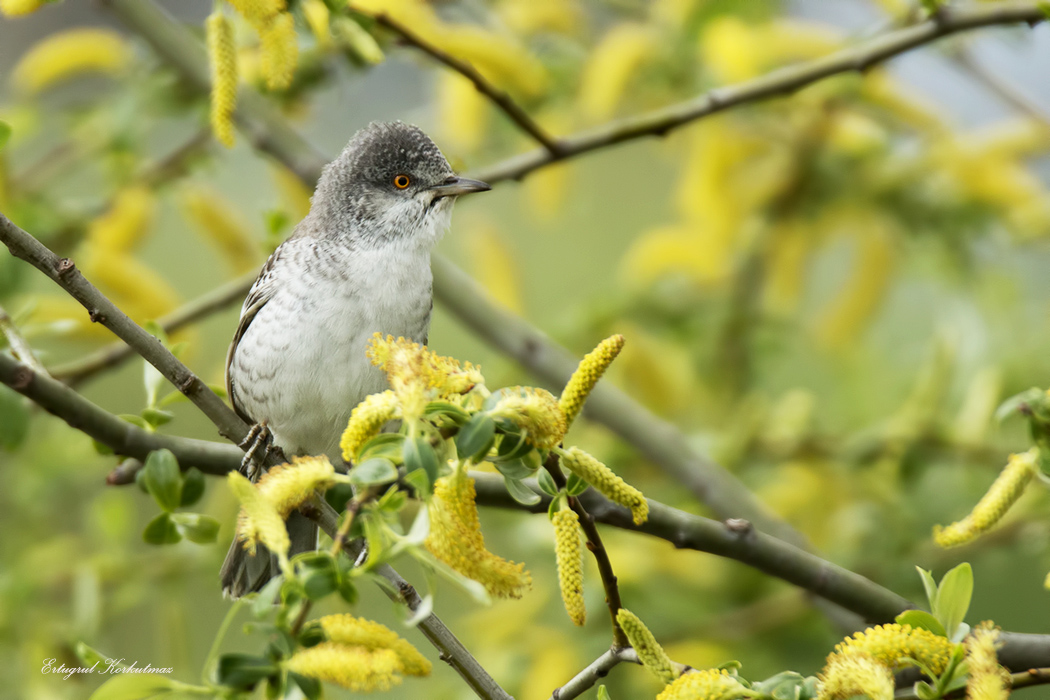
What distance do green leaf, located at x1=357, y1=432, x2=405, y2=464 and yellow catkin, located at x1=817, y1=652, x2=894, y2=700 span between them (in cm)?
74

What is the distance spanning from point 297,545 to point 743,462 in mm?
1814

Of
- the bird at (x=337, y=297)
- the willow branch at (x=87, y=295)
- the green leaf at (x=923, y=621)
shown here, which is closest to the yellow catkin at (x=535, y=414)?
the green leaf at (x=923, y=621)

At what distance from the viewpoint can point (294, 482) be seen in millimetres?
1422

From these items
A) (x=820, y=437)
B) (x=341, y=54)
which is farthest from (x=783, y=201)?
(x=341, y=54)

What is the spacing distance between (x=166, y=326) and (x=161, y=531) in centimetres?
105

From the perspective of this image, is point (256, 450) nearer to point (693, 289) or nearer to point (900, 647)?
point (900, 647)

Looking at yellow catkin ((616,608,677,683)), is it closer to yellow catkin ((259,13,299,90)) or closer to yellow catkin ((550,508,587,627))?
yellow catkin ((550,508,587,627))

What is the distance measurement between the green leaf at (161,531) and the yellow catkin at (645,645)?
113cm

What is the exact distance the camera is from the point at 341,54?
134 inches

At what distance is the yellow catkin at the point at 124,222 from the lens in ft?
11.8

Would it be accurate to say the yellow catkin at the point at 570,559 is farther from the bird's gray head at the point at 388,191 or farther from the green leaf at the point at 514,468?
the bird's gray head at the point at 388,191

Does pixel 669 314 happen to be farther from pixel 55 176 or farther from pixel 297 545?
pixel 55 176

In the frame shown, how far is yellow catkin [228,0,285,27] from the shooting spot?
205 centimetres

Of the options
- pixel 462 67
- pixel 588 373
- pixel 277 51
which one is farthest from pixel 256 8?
pixel 588 373
